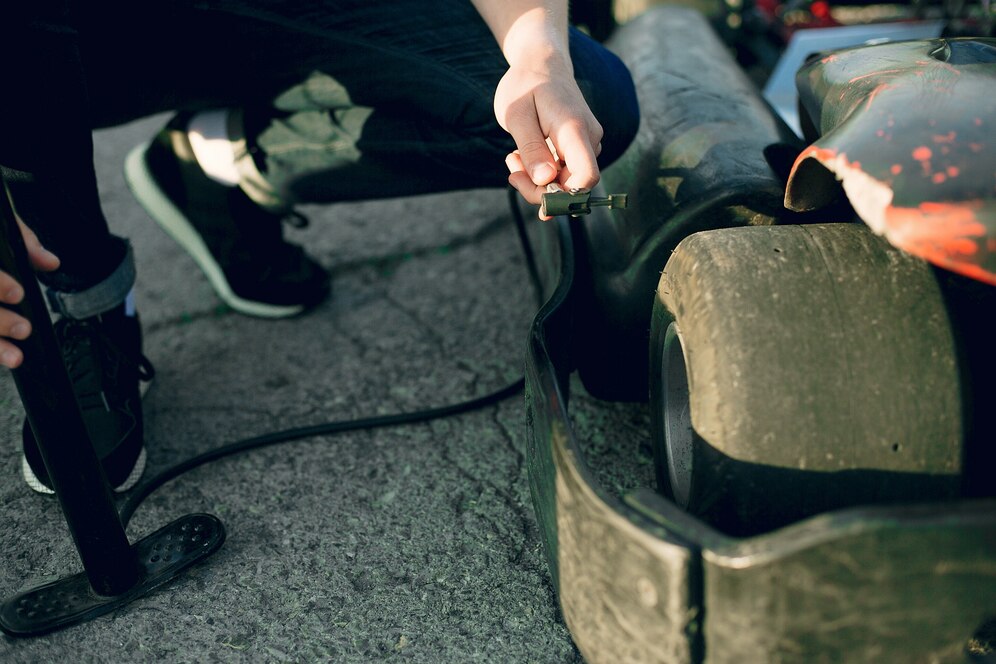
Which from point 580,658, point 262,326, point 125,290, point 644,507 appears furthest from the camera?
point 262,326

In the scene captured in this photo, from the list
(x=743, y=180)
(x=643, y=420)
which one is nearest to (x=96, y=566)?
(x=643, y=420)

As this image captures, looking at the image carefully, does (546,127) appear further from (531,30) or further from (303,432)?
(303,432)

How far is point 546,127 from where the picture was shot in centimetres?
106

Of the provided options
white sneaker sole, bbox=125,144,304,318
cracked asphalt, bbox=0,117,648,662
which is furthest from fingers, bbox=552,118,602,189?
white sneaker sole, bbox=125,144,304,318

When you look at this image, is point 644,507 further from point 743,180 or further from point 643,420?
point 643,420

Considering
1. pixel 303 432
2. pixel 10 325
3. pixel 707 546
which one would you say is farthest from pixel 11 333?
pixel 707 546

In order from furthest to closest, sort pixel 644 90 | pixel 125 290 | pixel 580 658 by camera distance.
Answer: pixel 644 90 → pixel 125 290 → pixel 580 658

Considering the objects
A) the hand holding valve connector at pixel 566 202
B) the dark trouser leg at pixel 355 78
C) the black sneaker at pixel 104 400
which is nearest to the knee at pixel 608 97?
the dark trouser leg at pixel 355 78

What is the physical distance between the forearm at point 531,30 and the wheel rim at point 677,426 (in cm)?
44

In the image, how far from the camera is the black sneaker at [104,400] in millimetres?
1302

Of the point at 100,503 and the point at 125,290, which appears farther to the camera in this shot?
the point at 125,290

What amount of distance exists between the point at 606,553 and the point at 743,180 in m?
0.59

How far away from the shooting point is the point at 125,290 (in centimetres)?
142

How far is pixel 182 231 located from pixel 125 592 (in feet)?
2.77
